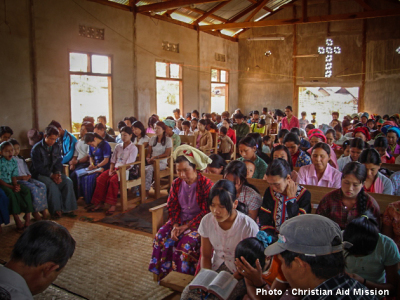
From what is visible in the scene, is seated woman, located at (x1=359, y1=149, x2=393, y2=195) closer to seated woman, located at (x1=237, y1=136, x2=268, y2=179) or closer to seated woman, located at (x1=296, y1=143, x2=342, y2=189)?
seated woman, located at (x1=296, y1=143, x2=342, y2=189)

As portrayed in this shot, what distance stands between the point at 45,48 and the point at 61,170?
367 centimetres

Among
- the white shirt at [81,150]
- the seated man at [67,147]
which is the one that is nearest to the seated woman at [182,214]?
the white shirt at [81,150]

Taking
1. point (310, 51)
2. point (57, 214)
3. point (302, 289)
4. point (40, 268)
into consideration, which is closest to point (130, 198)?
point (57, 214)

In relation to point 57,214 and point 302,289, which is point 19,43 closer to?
point 57,214

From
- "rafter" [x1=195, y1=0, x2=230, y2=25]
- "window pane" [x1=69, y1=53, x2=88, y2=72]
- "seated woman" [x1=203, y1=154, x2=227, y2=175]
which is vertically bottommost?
"seated woman" [x1=203, y1=154, x2=227, y2=175]

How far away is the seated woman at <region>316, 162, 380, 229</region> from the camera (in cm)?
240

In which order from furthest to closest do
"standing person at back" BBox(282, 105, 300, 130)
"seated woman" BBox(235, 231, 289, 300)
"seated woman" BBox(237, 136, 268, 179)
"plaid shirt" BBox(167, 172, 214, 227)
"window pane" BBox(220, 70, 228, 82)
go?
"window pane" BBox(220, 70, 228, 82), "standing person at back" BBox(282, 105, 300, 130), "seated woman" BBox(237, 136, 268, 179), "plaid shirt" BBox(167, 172, 214, 227), "seated woman" BBox(235, 231, 289, 300)

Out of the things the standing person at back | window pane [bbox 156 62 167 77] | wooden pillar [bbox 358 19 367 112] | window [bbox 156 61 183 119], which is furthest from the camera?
wooden pillar [bbox 358 19 367 112]

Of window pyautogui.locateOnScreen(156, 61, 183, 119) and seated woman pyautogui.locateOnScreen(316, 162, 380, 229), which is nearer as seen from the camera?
seated woman pyautogui.locateOnScreen(316, 162, 380, 229)

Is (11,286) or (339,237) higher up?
(339,237)

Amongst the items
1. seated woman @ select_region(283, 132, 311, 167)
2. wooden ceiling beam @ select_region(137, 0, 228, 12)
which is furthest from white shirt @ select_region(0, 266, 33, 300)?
wooden ceiling beam @ select_region(137, 0, 228, 12)

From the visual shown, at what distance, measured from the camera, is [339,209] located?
8.11ft

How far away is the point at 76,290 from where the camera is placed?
3.05m

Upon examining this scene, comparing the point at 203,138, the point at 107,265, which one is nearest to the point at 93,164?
the point at 203,138
